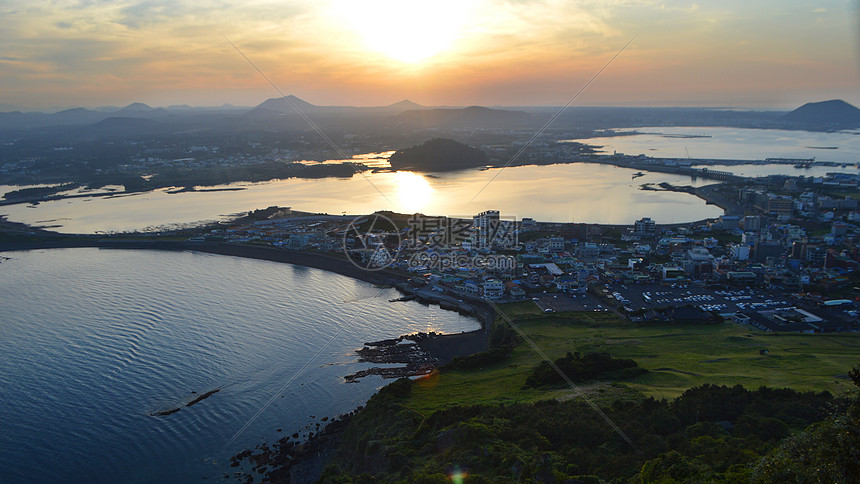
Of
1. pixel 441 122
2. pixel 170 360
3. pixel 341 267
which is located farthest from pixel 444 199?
pixel 441 122

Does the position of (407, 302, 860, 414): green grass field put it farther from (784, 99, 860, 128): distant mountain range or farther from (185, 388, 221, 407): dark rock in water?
(784, 99, 860, 128): distant mountain range

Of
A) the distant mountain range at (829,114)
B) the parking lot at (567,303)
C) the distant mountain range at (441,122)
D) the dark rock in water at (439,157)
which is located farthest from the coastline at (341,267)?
the distant mountain range at (829,114)

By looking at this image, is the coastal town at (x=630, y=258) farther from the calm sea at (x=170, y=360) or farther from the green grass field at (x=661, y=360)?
the calm sea at (x=170, y=360)

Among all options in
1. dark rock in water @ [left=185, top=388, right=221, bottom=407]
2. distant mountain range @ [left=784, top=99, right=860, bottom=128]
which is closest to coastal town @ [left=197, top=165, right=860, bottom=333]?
dark rock in water @ [left=185, top=388, right=221, bottom=407]

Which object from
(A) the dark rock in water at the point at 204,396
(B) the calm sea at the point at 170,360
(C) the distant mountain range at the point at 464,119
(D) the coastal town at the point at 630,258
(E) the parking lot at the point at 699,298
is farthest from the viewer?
(C) the distant mountain range at the point at 464,119

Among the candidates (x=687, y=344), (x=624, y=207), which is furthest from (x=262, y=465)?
(x=624, y=207)

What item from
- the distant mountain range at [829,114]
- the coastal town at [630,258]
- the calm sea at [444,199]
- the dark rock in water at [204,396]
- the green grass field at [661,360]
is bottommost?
the dark rock in water at [204,396]

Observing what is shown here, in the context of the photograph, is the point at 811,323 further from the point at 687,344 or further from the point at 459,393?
the point at 459,393
